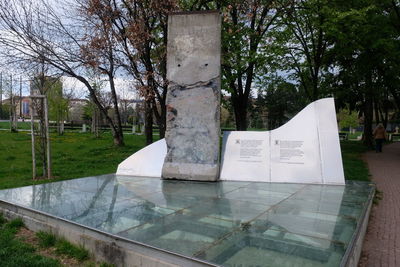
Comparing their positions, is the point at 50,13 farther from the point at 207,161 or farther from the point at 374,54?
the point at 374,54

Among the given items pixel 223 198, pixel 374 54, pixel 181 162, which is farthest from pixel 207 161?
pixel 374 54

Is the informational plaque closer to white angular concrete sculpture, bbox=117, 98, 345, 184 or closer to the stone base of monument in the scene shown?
white angular concrete sculpture, bbox=117, 98, 345, 184

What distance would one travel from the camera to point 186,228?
14.6 ft

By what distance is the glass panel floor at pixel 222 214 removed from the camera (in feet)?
12.2

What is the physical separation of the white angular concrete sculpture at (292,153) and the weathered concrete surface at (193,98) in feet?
1.75

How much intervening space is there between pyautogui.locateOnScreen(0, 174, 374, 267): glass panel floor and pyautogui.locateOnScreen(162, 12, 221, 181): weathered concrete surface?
59 cm

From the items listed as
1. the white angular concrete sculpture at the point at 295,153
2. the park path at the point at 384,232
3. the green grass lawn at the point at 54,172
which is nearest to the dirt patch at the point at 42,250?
the green grass lawn at the point at 54,172

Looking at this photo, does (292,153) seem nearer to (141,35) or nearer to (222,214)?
(222,214)

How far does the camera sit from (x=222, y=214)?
16.9ft

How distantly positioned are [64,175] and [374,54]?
15.5 meters

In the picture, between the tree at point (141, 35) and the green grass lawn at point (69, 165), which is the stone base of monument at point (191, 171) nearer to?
the green grass lawn at point (69, 165)

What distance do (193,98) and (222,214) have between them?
13.0 ft

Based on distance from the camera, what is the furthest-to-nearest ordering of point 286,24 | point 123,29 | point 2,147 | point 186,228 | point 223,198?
point 286,24, point 2,147, point 123,29, point 223,198, point 186,228

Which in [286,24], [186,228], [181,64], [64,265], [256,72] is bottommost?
[64,265]
